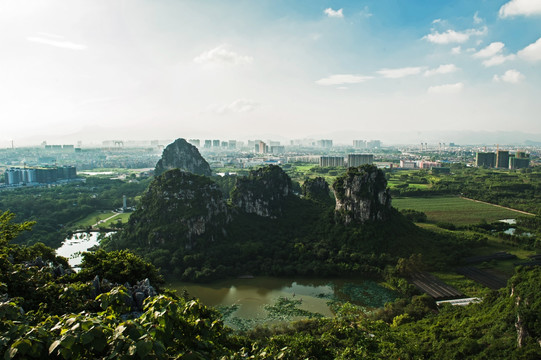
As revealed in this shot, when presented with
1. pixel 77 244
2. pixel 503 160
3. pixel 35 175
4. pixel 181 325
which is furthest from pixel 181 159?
pixel 503 160

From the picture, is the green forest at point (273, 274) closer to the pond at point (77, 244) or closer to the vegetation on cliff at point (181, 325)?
the vegetation on cliff at point (181, 325)

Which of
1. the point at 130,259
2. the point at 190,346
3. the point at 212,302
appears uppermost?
the point at 190,346

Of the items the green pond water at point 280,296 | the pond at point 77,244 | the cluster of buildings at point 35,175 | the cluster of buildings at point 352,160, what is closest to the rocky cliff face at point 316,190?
the green pond water at point 280,296

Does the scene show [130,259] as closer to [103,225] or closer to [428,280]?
[428,280]

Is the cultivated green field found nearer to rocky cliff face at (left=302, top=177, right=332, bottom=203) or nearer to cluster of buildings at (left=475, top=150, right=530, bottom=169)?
rocky cliff face at (left=302, top=177, right=332, bottom=203)

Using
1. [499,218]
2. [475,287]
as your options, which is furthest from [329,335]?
[499,218]

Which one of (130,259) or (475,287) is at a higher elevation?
(130,259)

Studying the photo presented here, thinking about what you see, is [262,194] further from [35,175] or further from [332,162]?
[332,162]
